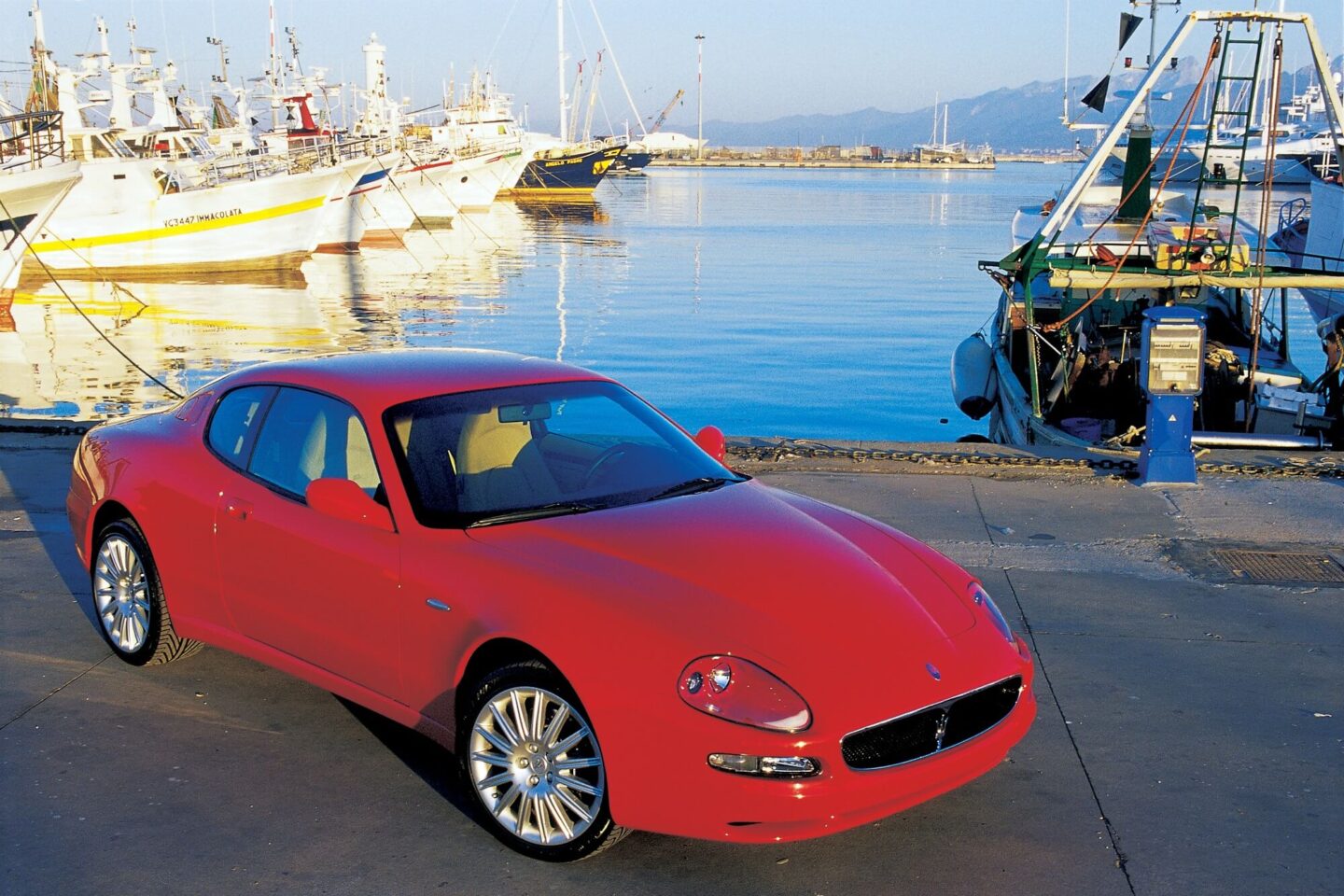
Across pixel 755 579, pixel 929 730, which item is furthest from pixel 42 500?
pixel 929 730

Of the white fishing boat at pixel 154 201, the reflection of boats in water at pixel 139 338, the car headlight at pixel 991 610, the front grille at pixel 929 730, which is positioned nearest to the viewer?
the front grille at pixel 929 730

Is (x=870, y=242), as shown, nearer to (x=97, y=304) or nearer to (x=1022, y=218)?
(x=97, y=304)

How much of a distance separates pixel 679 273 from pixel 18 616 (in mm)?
35309

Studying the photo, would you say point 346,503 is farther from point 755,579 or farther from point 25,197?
point 25,197

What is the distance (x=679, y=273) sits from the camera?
40938 mm

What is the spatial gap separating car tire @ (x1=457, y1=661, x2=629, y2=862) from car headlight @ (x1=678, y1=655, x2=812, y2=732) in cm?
36

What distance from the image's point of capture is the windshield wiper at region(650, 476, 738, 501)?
4.79 metres

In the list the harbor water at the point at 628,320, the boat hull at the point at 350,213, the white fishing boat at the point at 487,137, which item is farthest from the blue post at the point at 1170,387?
the white fishing boat at the point at 487,137

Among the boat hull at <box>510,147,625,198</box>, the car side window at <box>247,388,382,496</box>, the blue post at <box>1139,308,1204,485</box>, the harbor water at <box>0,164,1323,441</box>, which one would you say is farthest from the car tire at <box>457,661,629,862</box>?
the boat hull at <box>510,147,625,198</box>

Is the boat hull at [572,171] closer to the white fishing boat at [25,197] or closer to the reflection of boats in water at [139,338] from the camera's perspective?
the reflection of boats in water at [139,338]

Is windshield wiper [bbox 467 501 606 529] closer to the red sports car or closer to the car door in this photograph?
the red sports car

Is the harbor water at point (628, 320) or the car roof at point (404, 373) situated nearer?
the car roof at point (404, 373)

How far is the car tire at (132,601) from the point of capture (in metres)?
5.48

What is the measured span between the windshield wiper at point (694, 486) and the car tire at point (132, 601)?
2.17m
